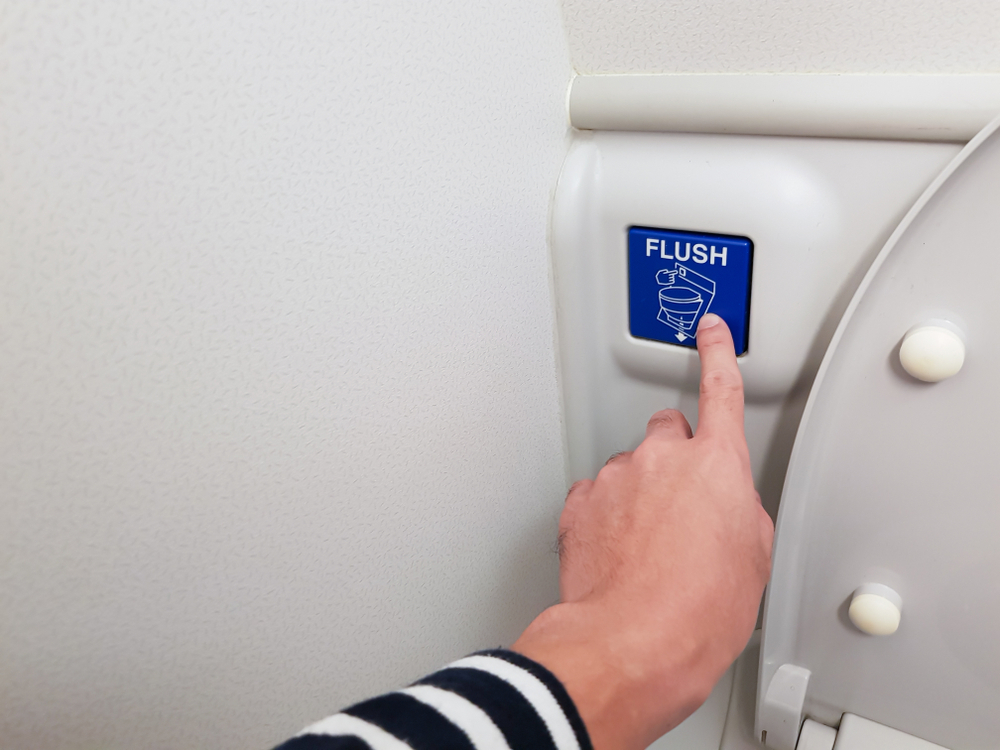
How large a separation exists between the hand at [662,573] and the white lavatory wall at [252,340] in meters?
0.12

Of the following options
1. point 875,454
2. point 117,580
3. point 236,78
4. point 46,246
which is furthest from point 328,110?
point 875,454

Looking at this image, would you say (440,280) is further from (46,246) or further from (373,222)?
(46,246)

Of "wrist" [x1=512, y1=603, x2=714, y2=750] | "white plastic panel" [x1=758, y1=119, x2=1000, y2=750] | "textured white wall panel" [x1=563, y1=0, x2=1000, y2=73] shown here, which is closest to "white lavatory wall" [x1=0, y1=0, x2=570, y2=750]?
"textured white wall panel" [x1=563, y1=0, x2=1000, y2=73]

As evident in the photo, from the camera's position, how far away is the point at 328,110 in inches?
14.7

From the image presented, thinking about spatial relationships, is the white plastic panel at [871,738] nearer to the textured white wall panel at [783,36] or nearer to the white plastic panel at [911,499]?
the white plastic panel at [911,499]

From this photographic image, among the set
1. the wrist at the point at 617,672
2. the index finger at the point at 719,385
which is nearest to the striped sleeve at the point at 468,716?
the wrist at the point at 617,672

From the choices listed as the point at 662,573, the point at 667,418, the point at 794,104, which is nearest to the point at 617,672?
the point at 662,573

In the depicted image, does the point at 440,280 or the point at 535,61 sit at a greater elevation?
the point at 535,61

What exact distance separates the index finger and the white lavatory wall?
149mm

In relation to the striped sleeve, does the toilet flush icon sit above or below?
above

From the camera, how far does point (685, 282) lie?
1.72 feet

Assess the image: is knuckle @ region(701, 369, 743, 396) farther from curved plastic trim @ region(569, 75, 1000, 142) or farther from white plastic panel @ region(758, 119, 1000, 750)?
curved plastic trim @ region(569, 75, 1000, 142)

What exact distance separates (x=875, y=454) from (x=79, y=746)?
20.1 inches

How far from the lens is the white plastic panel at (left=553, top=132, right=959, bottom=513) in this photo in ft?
1.48
